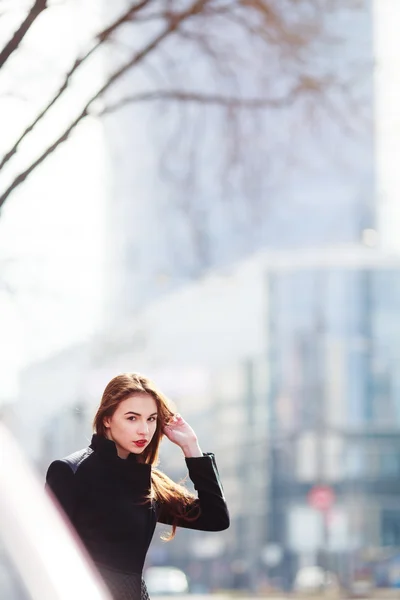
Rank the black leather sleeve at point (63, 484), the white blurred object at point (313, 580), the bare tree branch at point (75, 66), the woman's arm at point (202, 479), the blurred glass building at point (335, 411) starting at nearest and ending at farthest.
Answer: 1. the black leather sleeve at point (63, 484)
2. the woman's arm at point (202, 479)
3. the bare tree branch at point (75, 66)
4. the white blurred object at point (313, 580)
5. the blurred glass building at point (335, 411)

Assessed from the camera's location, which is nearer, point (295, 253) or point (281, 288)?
point (281, 288)

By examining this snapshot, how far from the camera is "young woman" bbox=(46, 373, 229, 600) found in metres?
2.47

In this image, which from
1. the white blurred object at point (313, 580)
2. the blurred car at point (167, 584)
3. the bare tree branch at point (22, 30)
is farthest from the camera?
the white blurred object at point (313, 580)

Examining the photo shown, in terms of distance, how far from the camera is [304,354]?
45.2m

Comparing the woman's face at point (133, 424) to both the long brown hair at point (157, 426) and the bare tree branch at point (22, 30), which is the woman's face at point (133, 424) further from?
the bare tree branch at point (22, 30)

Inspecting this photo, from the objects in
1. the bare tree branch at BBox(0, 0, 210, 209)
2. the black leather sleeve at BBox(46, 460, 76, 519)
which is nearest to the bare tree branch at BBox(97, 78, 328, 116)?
the bare tree branch at BBox(0, 0, 210, 209)

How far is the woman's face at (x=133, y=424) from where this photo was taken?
8.41 feet

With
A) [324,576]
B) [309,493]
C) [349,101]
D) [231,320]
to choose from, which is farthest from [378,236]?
[349,101]

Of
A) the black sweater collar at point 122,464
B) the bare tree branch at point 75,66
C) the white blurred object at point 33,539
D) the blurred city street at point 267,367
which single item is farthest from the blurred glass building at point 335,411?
the white blurred object at point 33,539

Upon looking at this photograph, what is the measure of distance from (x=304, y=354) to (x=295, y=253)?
4986 millimetres

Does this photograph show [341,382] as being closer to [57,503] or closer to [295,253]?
[295,253]

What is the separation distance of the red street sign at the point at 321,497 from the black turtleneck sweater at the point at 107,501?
128 feet

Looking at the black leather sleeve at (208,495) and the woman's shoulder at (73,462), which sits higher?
the woman's shoulder at (73,462)

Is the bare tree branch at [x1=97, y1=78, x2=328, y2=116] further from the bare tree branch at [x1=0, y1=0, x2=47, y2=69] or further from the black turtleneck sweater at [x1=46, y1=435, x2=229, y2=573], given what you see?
the black turtleneck sweater at [x1=46, y1=435, x2=229, y2=573]
